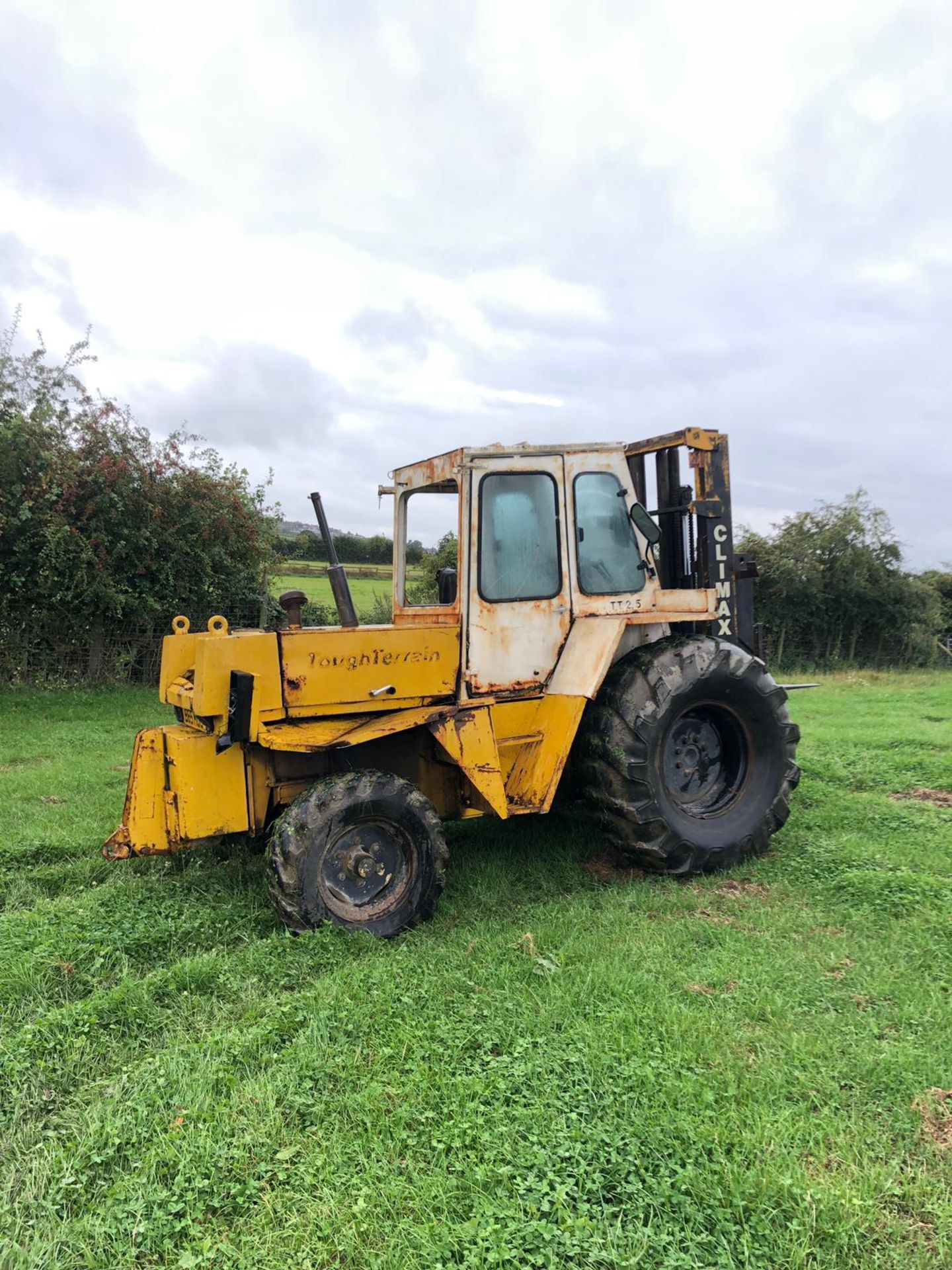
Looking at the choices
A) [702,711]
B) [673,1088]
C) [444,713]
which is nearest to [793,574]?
[702,711]

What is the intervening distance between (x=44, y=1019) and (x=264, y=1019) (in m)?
0.83

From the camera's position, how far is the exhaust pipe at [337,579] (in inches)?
197

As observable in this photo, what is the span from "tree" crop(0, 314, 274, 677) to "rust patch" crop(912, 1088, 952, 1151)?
1117cm

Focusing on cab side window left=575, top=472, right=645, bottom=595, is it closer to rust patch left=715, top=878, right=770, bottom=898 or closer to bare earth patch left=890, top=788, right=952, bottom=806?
rust patch left=715, top=878, right=770, bottom=898

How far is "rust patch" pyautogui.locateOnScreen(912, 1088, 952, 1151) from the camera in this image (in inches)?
95.9

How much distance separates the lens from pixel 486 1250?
205cm

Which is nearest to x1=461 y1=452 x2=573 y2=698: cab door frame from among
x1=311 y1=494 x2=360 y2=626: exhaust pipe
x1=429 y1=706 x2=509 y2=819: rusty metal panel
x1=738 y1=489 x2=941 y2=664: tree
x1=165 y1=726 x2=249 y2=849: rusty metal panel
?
x1=429 y1=706 x2=509 y2=819: rusty metal panel

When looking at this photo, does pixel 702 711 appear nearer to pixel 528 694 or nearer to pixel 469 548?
pixel 528 694

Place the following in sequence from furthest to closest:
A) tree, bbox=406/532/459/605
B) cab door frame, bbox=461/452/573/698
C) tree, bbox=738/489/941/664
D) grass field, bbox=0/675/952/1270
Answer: tree, bbox=738/489/941/664, tree, bbox=406/532/459/605, cab door frame, bbox=461/452/573/698, grass field, bbox=0/675/952/1270

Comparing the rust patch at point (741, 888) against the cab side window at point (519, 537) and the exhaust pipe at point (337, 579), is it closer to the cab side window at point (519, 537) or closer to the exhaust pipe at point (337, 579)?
the cab side window at point (519, 537)

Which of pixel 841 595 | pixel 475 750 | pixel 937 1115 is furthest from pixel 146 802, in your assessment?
pixel 841 595

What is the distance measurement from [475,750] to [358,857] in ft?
2.69

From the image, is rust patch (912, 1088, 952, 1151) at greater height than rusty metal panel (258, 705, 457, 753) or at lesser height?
lesser

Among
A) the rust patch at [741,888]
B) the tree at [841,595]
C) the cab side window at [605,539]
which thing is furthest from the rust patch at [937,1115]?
the tree at [841,595]
